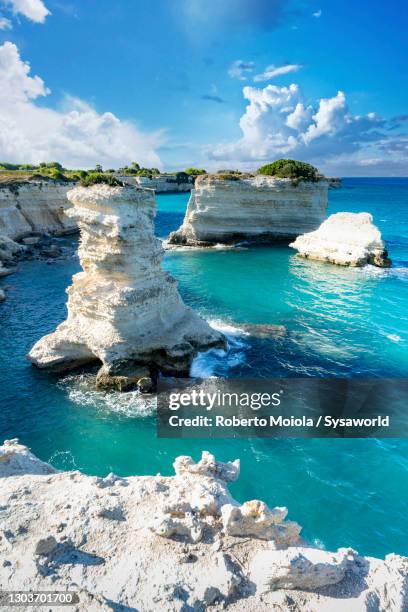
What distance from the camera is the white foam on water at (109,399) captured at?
60.3 ft

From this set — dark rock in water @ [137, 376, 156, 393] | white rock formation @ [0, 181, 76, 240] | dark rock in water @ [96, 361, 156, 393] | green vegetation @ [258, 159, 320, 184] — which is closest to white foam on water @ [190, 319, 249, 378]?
dark rock in water @ [137, 376, 156, 393]

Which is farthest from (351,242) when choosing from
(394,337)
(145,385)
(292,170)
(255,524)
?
(255,524)

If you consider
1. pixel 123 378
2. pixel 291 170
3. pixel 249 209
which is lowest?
Answer: pixel 123 378

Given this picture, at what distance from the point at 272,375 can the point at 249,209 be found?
118 ft

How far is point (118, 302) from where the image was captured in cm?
2034

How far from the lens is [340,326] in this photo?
27.6m

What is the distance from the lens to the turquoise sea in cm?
1356

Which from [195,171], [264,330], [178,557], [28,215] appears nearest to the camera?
[178,557]

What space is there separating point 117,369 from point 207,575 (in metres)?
13.8

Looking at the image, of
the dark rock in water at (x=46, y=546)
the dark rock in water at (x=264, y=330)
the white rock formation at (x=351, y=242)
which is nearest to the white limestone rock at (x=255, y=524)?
the dark rock in water at (x=46, y=546)

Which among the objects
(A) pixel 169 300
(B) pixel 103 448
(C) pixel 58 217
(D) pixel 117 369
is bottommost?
(B) pixel 103 448

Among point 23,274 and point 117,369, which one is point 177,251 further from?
point 117,369

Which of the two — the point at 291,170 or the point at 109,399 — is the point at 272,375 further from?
the point at 291,170

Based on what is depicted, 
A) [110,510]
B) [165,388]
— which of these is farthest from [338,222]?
[110,510]
